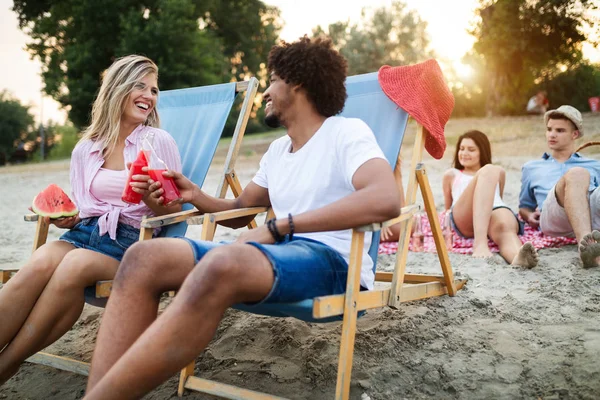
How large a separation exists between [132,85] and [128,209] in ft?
2.38

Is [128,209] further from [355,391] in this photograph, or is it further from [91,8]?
[91,8]

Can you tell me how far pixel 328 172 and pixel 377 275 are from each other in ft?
4.04

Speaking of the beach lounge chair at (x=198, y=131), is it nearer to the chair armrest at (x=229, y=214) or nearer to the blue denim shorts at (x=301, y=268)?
the chair armrest at (x=229, y=214)

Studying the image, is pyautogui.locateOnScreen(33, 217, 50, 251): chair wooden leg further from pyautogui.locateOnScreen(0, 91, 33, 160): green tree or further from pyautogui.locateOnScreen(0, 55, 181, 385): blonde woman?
pyautogui.locateOnScreen(0, 91, 33, 160): green tree

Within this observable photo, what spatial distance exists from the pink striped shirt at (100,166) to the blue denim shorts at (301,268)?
2.89ft

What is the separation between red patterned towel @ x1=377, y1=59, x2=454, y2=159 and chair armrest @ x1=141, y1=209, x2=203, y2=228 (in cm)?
131

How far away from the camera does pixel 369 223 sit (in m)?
2.37

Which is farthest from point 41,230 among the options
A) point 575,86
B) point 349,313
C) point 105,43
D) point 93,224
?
point 575,86

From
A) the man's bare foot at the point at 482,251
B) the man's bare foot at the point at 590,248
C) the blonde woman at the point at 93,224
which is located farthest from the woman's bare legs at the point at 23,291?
the man's bare foot at the point at 590,248

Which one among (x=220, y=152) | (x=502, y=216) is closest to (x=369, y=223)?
(x=502, y=216)

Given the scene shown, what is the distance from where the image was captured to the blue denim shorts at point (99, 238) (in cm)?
315

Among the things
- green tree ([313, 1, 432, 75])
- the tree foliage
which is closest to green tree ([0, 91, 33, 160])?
the tree foliage

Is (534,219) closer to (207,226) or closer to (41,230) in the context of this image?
(207,226)

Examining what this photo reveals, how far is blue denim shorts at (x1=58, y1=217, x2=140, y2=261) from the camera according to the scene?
124 inches
